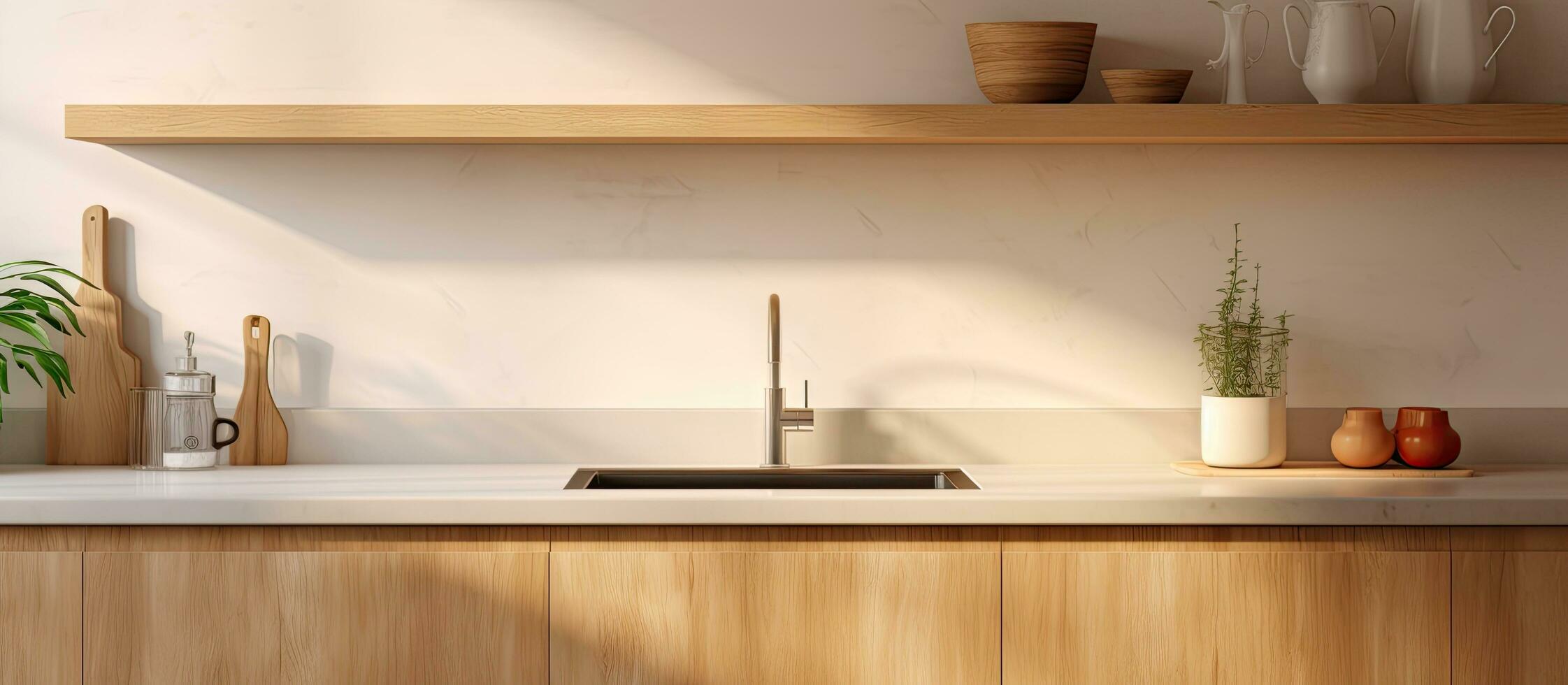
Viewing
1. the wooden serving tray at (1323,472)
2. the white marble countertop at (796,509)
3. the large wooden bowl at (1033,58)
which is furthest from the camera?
the large wooden bowl at (1033,58)

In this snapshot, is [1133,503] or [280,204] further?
[280,204]

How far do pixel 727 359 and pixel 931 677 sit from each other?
776 millimetres

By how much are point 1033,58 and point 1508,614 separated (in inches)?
45.0

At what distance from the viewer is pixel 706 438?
2145 millimetres

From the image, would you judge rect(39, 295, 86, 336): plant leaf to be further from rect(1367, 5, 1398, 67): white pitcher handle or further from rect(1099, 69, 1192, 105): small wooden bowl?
rect(1367, 5, 1398, 67): white pitcher handle

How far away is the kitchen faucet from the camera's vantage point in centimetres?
204

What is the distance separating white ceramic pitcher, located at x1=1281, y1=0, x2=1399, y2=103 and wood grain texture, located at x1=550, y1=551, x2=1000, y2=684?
43.6 inches

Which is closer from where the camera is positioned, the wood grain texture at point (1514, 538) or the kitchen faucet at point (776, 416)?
the wood grain texture at point (1514, 538)

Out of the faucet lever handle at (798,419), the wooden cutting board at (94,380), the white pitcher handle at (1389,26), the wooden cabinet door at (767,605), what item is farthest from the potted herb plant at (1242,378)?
the wooden cutting board at (94,380)

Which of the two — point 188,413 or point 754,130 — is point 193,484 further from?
point 754,130

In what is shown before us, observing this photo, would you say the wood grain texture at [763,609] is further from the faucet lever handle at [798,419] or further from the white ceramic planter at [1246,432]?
the white ceramic planter at [1246,432]

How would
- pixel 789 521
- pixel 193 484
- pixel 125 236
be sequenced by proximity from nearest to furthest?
pixel 789 521, pixel 193 484, pixel 125 236

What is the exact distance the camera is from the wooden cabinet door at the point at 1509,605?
63.8 inches

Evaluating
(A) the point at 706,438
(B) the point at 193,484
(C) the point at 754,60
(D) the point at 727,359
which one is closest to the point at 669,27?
(C) the point at 754,60
